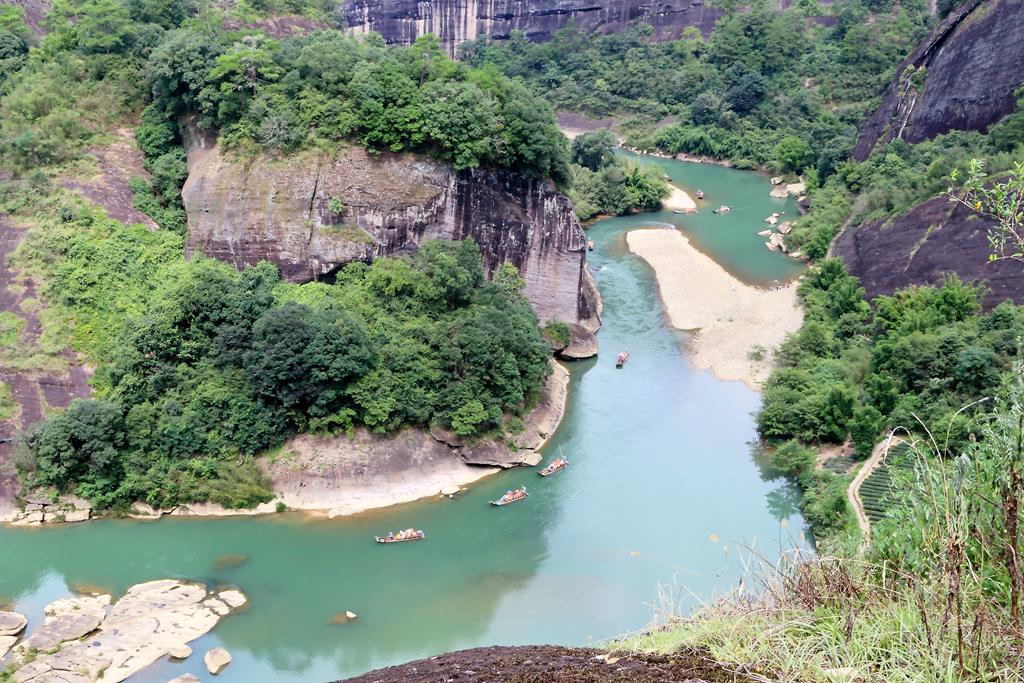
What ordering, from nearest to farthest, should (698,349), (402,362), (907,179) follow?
(402,362) → (698,349) → (907,179)

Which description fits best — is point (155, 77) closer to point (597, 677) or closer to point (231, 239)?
point (231, 239)

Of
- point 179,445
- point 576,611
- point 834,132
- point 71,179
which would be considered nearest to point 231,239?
point 71,179

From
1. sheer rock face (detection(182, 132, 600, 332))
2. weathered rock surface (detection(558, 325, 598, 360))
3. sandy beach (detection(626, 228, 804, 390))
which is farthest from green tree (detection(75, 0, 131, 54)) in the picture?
sandy beach (detection(626, 228, 804, 390))

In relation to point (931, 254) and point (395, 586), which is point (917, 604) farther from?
point (931, 254)

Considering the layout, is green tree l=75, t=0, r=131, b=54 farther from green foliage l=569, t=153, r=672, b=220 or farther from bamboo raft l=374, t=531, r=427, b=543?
green foliage l=569, t=153, r=672, b=220

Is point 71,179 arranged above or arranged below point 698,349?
above
